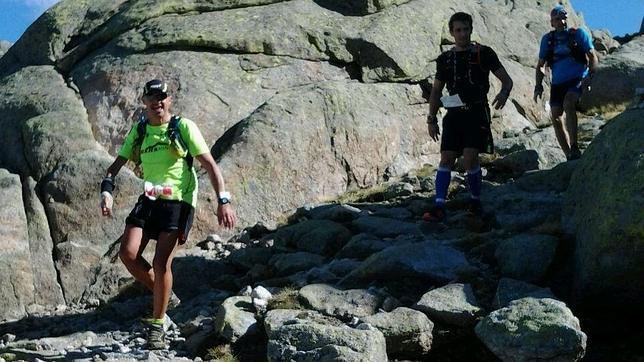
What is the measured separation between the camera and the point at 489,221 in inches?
547

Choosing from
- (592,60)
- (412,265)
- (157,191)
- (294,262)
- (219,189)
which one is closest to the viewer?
A: (219,189)

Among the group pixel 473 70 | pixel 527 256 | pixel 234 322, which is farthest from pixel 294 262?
pixel 473 70

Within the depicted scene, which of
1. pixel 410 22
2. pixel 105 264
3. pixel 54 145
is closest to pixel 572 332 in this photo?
pixel 105 264

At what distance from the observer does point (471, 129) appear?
1329 cm

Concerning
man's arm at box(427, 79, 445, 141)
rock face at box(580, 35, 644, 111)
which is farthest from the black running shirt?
rock face at box(580, 35, 644, 111)

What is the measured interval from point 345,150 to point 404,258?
7091 mm

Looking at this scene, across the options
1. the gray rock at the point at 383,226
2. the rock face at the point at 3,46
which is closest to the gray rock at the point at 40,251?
the gray rock at the point at 383,226

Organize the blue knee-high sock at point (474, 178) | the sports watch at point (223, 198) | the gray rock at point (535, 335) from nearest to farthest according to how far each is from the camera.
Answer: the gray rock at point (535, 335) < the sports watch at point (223, 198) < the blue knee-high sock at point (474, 178)

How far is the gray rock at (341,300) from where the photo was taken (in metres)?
10.5

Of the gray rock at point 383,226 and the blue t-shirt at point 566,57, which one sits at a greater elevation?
the blue t-shirt at point 566,57

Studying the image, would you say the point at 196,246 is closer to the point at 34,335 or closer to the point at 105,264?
the point at 105,264

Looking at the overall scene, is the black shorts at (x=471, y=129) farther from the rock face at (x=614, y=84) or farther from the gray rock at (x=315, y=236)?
the rock face at (x=614, y=84)

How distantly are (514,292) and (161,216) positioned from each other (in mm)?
4771

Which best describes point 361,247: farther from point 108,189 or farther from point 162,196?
point 108,189
